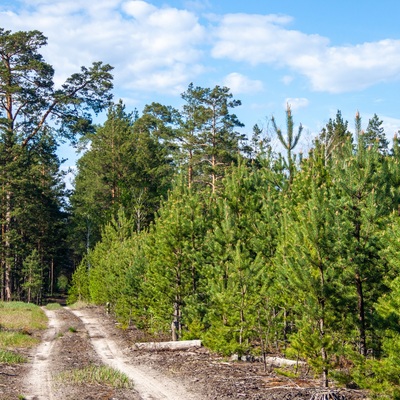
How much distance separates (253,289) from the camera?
1509cm

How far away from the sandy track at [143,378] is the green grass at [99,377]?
34 cm

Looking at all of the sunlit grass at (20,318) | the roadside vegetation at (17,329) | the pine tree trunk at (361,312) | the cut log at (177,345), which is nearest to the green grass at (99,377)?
the roadside vegetation at (17,329)

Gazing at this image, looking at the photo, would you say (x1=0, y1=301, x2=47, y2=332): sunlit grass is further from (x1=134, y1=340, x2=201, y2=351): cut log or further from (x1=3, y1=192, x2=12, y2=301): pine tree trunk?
(x1=134, y1=340, x2=201, y2=351): cut log

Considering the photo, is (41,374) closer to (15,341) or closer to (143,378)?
(143,378)

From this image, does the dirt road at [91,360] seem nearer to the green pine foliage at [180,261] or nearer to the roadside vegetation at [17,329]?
the roadside vegetation at [17,329]

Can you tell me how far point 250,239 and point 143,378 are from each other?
20.1ft

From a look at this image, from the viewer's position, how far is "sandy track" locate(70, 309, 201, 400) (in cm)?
1162

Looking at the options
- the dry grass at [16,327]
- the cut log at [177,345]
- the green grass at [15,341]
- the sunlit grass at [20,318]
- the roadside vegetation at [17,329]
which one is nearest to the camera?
the roadside vegetation at [17,329]

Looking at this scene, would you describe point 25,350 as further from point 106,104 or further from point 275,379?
point 106,104

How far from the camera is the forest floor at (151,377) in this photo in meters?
11.4

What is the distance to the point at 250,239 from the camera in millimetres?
17469

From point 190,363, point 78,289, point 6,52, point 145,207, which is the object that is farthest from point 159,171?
point 190,363

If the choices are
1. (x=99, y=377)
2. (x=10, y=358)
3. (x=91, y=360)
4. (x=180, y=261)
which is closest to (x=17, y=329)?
(x=10, y=358)

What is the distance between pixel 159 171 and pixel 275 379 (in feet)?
132
